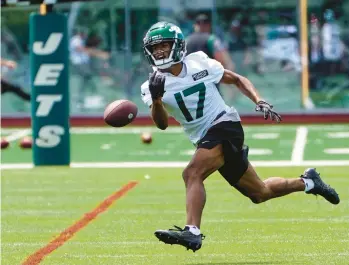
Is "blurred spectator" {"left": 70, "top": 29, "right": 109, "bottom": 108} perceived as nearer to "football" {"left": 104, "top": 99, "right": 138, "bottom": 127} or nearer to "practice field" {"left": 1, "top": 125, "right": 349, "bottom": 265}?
"practice field" {"left": 1, "top": 125, "right": 349, "bottom": 265}

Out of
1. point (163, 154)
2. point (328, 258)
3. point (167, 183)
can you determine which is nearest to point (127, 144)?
point (163, 154)

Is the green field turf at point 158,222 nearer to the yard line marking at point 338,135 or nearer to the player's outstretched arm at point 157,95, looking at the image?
the player's outstretched arm at point 157,95

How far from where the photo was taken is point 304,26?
2064 cm

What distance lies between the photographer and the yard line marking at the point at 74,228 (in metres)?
7.71

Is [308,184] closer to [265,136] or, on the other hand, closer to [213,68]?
[213,68]

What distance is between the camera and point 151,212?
990 cm

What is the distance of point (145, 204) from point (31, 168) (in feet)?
12.0

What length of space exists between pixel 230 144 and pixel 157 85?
71 centimetres

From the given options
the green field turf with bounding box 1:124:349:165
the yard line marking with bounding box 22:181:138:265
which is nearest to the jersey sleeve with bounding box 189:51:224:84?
the yard line marking with bounding box 22:181:138:265

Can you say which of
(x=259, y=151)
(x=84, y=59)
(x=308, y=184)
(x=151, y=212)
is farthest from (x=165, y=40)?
(x=84, y=59)

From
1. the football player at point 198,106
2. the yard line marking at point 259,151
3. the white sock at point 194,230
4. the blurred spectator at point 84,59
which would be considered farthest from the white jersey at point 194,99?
the blurred spectator at point 84,59

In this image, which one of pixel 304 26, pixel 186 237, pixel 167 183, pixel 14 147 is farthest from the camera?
pixel 304 26

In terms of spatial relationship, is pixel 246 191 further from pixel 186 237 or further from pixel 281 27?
pixel 281 27

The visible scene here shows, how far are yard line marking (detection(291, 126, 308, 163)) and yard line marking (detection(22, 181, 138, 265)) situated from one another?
3052 millimetres
